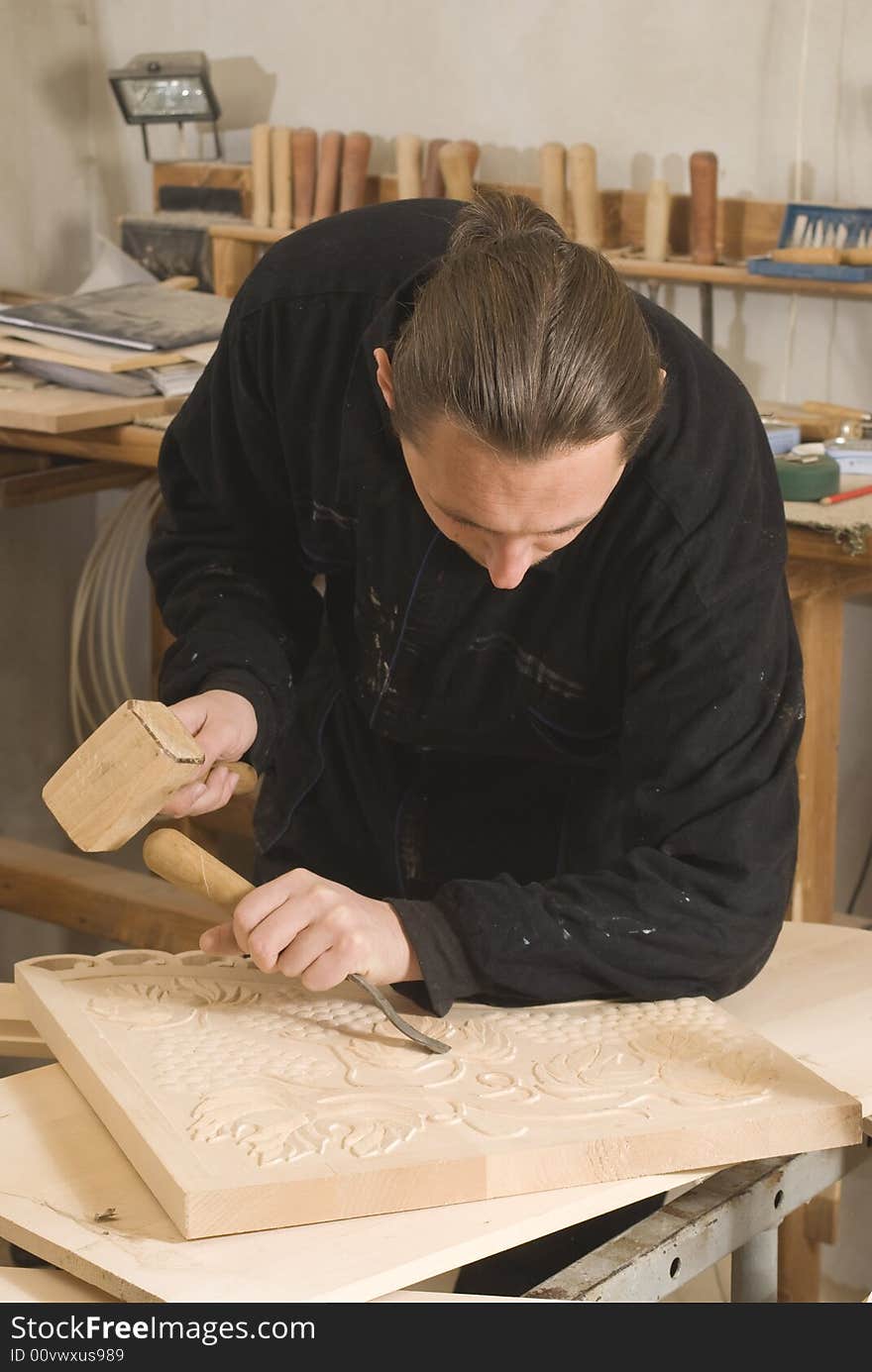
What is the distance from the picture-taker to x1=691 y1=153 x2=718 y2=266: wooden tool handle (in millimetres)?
2889

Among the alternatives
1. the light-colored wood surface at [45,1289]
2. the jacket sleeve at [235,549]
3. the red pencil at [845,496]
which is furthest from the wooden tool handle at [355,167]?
the light-colored wood surface at [45,1289]

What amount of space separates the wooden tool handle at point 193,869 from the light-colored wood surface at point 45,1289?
37 cm

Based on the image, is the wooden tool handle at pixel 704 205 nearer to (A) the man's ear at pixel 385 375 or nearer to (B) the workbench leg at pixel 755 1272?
(A) the man's ear at pixel 385 375

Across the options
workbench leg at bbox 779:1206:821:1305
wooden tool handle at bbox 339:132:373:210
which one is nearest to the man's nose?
workbench leg at bbox 779:1206:821:1305

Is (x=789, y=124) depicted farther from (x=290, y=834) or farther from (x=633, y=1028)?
(x=633, y=1028)

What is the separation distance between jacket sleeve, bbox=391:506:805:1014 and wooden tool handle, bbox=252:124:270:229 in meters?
2.35

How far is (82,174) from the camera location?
4070 millimetres

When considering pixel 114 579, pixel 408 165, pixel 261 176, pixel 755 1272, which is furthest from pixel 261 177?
pixel 755 1272

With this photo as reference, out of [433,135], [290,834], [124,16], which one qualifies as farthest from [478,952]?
[124,16]

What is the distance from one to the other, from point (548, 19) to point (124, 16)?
1.28 m

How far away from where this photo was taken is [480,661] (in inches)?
66.6

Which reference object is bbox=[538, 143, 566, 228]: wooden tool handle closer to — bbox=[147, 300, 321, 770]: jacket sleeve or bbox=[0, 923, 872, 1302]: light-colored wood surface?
bbox=[147, 300, 321, 770]: jacket sleeve

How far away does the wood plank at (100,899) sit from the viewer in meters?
2.75

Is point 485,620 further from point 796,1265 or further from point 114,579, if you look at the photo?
point 114,579
